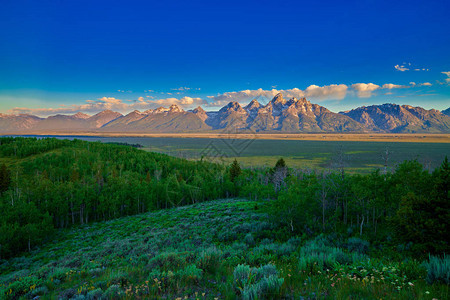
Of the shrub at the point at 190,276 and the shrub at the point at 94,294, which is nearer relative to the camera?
the shrub at the point at 94,294

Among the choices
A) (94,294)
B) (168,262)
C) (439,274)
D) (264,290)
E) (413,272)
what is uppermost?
(439,274)

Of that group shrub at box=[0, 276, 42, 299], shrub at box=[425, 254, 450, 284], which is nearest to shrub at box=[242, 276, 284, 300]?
shrub at box=[425, 254, 450, 284]

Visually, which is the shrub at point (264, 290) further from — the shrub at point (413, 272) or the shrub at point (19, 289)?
the shrub at point (19, 289)

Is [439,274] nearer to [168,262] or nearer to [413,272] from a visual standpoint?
[413,272]

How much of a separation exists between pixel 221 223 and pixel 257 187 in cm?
3416

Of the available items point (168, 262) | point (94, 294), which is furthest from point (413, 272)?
point (94, 294)

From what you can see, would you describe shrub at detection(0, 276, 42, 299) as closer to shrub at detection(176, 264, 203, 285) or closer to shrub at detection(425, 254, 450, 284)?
shrub at detection(176, 264, 203, 285)

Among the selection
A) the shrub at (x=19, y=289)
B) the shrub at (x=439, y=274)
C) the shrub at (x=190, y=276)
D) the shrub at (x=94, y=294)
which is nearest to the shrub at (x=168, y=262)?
the shrub at (x=190, y=276)

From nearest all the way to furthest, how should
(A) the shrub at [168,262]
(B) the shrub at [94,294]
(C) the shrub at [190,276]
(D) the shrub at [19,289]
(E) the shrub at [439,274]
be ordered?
(E) the shrub at [439,274] → (B) the shrub at [94,294] → (C) the shrub at [190,276] → (D) the shrub at [19,289] → (A) the shrub at [168,262]

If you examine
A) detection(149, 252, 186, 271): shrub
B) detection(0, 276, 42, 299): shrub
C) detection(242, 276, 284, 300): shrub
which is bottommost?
detection(0, 276, 42, 299): shrub

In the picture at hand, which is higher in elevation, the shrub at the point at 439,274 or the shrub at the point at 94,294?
the shrub at the point at 439,274

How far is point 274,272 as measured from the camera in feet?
20.4

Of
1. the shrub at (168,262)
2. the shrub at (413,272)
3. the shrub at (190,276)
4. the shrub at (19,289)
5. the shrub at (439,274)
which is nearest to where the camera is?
the shrub at (439,274)

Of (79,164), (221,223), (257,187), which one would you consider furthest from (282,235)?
(79,164)
